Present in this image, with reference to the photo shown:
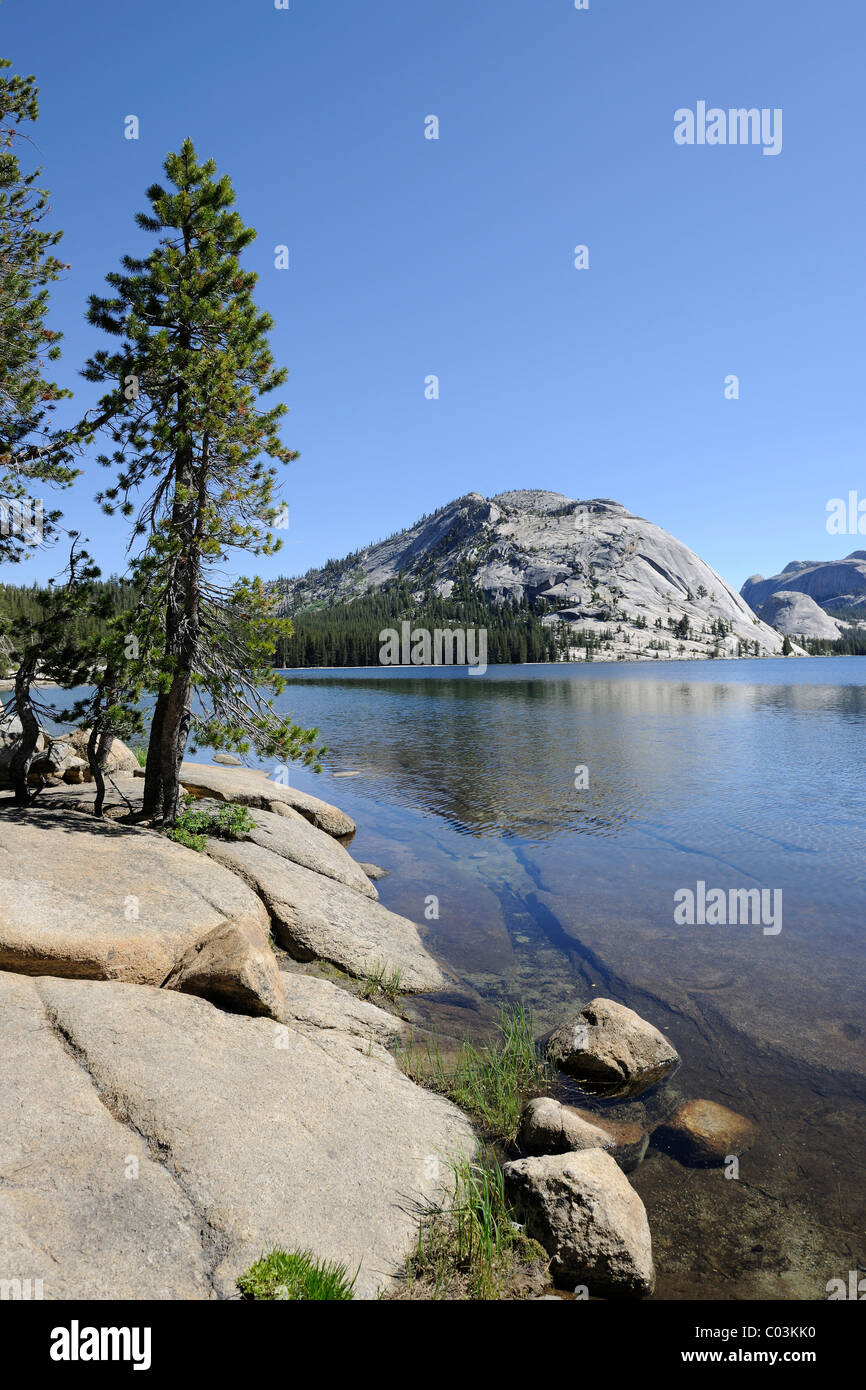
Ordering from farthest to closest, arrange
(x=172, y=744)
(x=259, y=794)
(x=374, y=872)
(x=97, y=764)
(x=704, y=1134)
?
(x=259, y=794)
(x=374, y=872)
(x=172, y=744)
(x=97, y=764)
(x=704, y=1134)

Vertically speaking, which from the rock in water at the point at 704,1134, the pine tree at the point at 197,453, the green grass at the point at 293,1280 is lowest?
the rock in water at the point at 704,1134

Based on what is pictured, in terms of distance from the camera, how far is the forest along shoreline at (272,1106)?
604cm

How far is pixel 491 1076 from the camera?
10.1m

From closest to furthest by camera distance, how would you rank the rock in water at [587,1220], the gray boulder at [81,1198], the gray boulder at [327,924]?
the gray boulder at [81,1198]
the rock in water at [587,1220]
the gray boulder at [327,924]

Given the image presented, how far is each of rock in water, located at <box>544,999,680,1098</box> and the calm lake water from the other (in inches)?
13.6

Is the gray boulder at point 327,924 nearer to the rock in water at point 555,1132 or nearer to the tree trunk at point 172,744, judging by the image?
the tree trunk at point 172,744

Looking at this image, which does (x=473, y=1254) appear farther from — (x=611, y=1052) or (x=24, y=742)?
(x=24, y=742)

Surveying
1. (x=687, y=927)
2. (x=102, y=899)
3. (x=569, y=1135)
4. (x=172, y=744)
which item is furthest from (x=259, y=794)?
(x=569, y=1135)

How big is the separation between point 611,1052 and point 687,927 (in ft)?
23.7

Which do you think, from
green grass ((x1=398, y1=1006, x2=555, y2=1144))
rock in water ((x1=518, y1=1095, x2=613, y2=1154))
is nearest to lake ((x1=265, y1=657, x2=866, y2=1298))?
rock in water ((x1=518, y1=1095, x2=613, y2=1154))

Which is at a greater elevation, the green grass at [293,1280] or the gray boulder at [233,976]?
the gray boulder at [233,976]

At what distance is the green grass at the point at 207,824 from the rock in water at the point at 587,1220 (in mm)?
9482

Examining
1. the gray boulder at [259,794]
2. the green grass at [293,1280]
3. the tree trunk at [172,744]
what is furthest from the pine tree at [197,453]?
the green grass at [293,1280]
